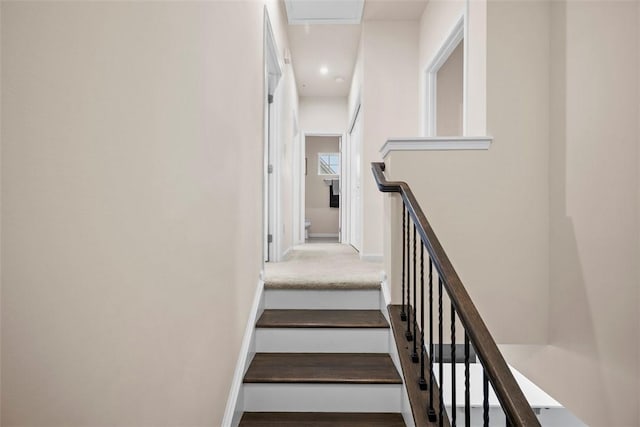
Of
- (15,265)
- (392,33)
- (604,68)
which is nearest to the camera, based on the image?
(15,265)

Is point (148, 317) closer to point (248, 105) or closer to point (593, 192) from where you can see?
point (248, 105)

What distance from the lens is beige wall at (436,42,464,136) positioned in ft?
13.9

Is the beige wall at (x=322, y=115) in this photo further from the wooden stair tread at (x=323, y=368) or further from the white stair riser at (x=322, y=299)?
the wooden stair tread at (x=323, y=368)

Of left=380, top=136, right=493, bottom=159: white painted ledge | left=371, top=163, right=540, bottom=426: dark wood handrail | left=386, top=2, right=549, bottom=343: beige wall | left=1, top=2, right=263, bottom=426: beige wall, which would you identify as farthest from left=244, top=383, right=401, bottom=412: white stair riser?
left=380, top=136, right=493, bottom=159: white painted ledge

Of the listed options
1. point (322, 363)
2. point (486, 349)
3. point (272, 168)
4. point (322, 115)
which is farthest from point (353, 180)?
point (486, 349)

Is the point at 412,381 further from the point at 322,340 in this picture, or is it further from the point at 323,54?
the point at 323,54

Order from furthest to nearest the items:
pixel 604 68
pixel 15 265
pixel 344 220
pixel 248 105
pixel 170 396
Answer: pixel 344 220 → pixel 248 105 → pixel 604 68 → pixel 170 396 → pixel 15 265

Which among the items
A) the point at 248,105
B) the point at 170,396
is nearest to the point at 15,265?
the point at 170,396

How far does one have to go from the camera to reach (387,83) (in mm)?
4074

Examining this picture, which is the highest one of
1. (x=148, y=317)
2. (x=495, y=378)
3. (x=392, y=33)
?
(x=392, y=33)

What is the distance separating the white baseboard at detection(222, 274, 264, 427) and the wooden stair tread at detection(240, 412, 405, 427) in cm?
9

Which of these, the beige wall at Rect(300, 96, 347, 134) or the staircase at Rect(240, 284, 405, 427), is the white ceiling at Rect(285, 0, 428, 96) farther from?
the staircase at Rect(240, 284, 405, 427)

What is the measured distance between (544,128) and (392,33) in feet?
7.68

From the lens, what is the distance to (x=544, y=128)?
2291 mm
